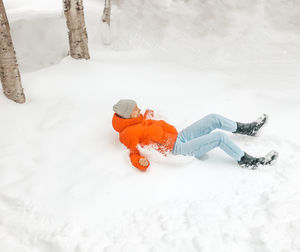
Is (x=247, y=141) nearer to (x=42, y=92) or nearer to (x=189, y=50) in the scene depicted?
(x=42, y=92)

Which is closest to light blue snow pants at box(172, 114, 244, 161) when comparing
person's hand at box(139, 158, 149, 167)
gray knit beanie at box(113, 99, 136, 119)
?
person's hand at box(139, 158, 149, 167)

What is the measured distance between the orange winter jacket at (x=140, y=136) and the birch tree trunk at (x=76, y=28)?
122 inches

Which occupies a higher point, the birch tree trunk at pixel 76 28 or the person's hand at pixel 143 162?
the birch tree trunk at pixel 76 28

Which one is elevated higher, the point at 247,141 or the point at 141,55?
the point at 247,141

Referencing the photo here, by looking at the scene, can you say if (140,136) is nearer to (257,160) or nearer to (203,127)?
(203,127)

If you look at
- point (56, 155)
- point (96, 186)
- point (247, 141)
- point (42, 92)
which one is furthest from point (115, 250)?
point (42, 92)

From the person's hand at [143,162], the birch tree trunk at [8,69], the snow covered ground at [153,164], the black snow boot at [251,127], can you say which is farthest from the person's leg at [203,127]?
the birch tree trunk at [8,69]

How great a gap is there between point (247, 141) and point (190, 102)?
4.14ft

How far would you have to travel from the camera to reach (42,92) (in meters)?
4.72

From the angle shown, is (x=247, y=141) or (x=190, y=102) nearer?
→ (x=247, y=141)

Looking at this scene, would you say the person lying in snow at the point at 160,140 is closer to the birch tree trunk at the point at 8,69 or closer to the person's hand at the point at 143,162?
Answer: the person's hand at the point at 143,162

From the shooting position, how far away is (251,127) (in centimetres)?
367

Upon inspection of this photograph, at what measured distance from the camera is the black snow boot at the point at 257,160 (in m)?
3.19

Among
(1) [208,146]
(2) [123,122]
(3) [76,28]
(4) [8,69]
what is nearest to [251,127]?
(1) [208,146]
